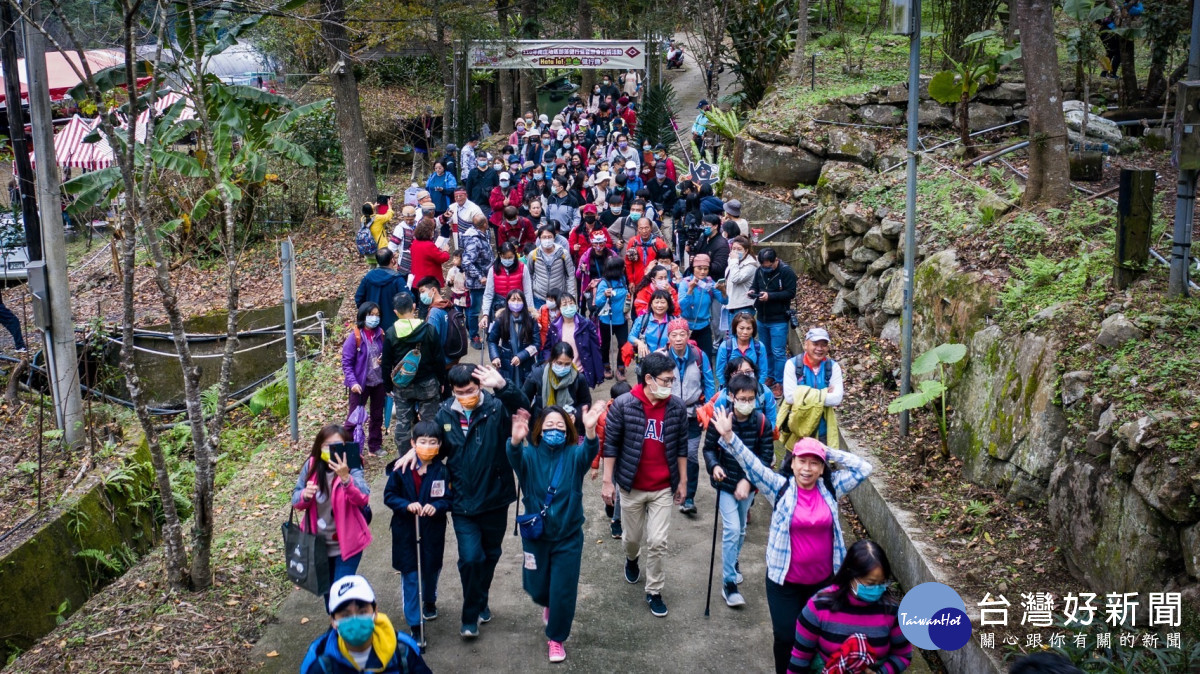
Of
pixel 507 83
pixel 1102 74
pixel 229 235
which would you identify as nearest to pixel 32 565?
pixel 229 235

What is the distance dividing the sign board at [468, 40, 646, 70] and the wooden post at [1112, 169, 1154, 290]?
63.1 ft

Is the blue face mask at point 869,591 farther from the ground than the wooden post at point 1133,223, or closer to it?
closer to it

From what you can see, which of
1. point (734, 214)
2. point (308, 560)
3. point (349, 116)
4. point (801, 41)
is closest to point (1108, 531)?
point (308, 560)

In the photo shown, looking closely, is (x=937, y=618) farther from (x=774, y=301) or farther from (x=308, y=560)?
(x=774, y=301)

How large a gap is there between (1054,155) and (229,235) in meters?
8.14

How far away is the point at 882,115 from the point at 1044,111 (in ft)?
22.6

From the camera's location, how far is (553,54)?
2531 cm

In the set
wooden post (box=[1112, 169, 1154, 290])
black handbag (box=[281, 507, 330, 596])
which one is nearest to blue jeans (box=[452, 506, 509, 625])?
black handbag (box=[281, 507, 330, 596])

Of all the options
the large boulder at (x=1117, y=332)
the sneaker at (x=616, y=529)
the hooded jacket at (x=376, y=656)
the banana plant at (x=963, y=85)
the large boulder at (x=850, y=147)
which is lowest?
the sneaker at (x=616, y=529)

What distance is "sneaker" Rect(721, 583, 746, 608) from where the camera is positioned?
22.8 ft

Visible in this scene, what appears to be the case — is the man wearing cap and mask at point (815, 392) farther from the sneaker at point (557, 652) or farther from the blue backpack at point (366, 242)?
the blue backpack at point (366, 242)

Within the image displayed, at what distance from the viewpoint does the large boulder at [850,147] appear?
15.6 meters

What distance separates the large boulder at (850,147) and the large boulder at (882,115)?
0.72 m

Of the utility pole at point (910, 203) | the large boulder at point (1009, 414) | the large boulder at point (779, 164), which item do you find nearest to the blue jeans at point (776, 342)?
the utility pole at point (910, 203)
